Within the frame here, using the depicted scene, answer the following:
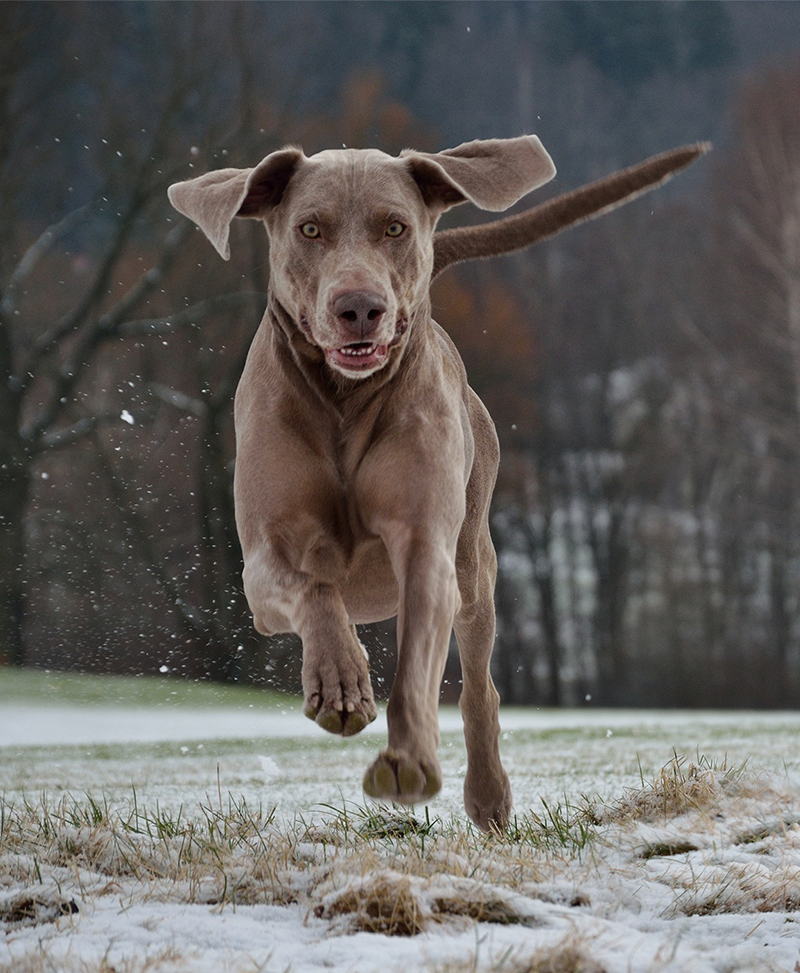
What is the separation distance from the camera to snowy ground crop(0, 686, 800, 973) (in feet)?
7.62

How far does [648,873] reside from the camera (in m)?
3.06

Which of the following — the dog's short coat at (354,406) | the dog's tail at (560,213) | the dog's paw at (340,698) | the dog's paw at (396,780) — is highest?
the dog's tail at (560,213)

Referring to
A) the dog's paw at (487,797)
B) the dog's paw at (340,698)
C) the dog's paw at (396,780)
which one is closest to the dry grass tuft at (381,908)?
the dog's paw at (396,780)

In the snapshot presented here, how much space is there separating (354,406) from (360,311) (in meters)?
0.46

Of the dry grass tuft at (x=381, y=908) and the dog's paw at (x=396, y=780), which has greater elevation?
the dog's paw at (x=396, y=780)

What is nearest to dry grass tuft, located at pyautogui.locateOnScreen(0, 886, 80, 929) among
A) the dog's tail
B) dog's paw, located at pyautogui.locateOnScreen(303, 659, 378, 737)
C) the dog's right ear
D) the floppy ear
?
dog's paw, located at pyautogui.locateOnScreen(303, 659, 378, 737)

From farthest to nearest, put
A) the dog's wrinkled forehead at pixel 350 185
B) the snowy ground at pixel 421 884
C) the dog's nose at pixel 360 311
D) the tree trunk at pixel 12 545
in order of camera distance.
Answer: the tree trunk at pixel 12 545 < the dog's wrinkled forehead at pixel 350 185 < the dog's nose at pixel 360 311 < the snowy ground at pixel 421 884

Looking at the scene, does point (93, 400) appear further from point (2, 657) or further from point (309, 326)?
point (309, 326)

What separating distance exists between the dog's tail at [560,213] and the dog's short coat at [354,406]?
1.53ft

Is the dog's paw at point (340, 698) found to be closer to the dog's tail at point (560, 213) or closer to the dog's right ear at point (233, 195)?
the dog's right ear at point (233, 195)

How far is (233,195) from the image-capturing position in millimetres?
3438

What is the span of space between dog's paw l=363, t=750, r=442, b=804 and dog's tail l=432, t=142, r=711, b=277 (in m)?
1.94

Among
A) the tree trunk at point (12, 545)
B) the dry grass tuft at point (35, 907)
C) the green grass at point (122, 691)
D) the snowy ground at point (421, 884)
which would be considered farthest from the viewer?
the tree trunk at point (12, 545)

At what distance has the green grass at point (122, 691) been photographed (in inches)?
450
